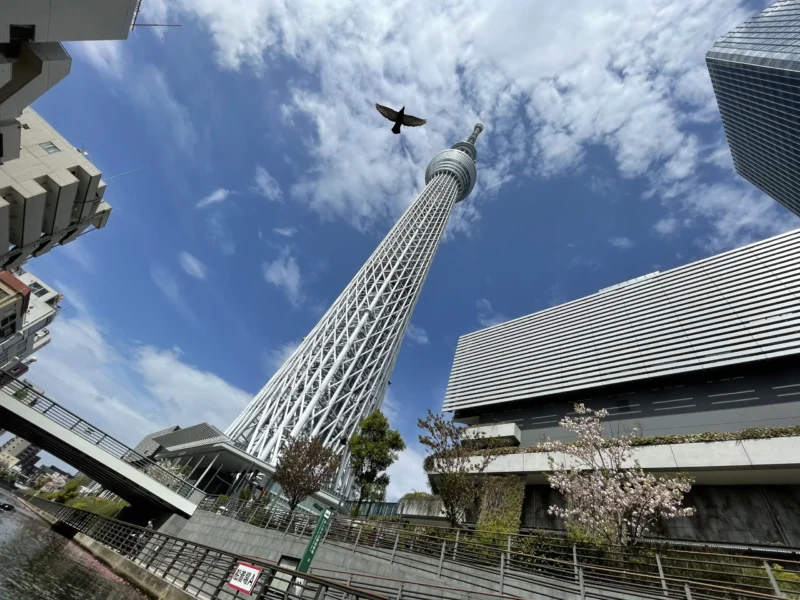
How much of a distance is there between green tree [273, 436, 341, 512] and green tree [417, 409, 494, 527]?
553 cm

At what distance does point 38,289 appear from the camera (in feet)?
174

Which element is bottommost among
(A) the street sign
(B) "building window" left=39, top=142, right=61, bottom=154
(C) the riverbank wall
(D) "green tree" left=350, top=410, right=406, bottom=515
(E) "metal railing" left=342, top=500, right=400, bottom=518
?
(C) the riverbank wall

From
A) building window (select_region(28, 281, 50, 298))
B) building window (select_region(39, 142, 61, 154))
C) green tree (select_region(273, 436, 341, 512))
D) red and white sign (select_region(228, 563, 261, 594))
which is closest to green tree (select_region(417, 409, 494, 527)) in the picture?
green tree (select_region(273, 436, 341, 512))

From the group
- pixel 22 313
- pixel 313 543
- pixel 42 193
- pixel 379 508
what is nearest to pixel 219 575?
pixel 313 543

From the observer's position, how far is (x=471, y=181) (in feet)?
241

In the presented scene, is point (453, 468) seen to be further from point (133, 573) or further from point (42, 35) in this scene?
point (42, 35)

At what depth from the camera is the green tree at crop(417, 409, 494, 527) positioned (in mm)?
15883

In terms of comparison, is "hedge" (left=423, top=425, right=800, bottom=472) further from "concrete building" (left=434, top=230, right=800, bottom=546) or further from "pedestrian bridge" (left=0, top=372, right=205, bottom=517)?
"pedestrian bridge" (left=0, top=372, right=205, bottom=517)

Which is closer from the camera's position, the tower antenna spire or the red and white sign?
the red and white sign

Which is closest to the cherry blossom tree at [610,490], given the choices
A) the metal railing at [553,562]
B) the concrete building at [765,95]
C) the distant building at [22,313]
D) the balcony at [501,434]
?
the metal railing at [553,562]

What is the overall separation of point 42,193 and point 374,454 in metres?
20.9

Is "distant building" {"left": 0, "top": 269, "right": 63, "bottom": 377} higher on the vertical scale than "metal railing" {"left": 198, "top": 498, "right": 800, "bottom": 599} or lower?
higher

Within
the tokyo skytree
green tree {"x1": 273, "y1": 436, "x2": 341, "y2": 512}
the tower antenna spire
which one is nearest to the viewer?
green tree {"x1": 273, "y1": 436, "x2": 341, "y2": 512}

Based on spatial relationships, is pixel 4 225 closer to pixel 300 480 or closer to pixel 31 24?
pixel 31 24
